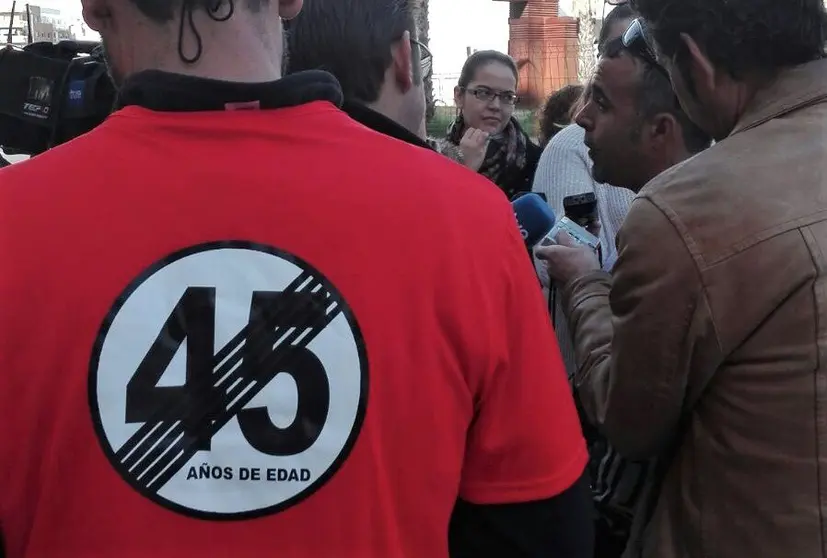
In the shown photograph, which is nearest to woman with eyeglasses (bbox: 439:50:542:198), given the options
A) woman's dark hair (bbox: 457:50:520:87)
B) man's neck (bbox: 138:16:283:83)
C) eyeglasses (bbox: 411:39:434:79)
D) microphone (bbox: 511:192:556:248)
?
woman's dark hair (bbox: 457:50:520:87)

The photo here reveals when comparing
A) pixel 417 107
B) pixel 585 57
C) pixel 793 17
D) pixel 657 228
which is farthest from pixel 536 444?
pixel 585 57

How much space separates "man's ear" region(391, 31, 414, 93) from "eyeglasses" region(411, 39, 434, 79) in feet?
0.25

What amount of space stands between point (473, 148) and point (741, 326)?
2.39 metres

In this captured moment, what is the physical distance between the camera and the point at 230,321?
926 millimetres

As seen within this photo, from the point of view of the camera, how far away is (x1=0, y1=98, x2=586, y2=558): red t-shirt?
0.91 metres

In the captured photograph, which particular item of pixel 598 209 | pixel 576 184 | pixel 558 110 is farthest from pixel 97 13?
pixel 558 110

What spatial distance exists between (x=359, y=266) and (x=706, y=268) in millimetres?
647

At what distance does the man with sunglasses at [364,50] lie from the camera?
4.63ft

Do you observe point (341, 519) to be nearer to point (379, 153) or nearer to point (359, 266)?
point (359, 266)

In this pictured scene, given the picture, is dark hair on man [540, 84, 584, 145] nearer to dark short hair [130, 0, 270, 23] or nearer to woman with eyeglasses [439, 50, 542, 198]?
woman with eyeglasses [439, 50, 542, 198]

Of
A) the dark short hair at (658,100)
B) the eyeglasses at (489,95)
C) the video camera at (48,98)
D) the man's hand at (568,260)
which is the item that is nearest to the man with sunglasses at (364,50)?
the video camera at (48,98)

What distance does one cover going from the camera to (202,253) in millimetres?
911

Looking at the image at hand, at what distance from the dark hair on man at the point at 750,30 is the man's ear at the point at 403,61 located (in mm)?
452

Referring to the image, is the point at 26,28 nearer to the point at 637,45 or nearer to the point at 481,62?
the point at 481,62
